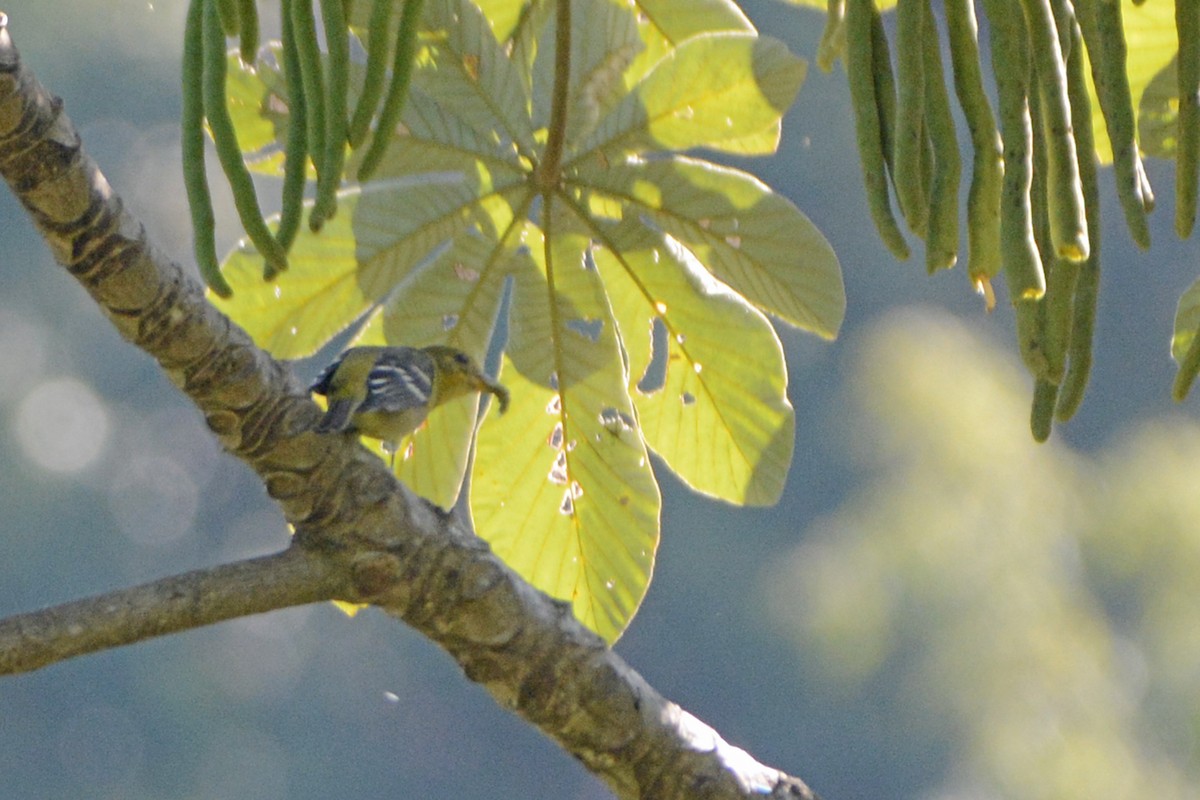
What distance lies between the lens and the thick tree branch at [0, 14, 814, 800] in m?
1.25

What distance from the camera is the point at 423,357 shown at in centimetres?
190

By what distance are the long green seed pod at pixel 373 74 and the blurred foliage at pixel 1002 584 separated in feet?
26.3

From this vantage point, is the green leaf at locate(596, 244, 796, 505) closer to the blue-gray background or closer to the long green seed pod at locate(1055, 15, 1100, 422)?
the long green seed pod at locate(1055, 15, 1100, 422)

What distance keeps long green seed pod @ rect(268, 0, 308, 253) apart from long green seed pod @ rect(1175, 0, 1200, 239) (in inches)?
27.7

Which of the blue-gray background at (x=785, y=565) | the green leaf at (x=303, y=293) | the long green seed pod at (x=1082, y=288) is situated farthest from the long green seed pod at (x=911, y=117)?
the blue-gray background at (x=785, y=565)

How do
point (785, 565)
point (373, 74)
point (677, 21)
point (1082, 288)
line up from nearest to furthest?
point (1082, 288)
point (373, 74)
point (677, 21)
point (785, 565)

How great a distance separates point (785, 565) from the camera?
10117mm

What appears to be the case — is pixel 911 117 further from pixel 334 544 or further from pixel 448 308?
pixel 448 308

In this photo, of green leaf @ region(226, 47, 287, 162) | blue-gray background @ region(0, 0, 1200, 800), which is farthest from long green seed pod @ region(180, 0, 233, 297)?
blue-gray background @ region(0, 0, 1200, 800)

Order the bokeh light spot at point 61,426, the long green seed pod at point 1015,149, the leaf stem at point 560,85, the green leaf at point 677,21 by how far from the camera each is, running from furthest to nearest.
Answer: the bokeh light spot at point 61,426
the green leaf at point 677,21
the leaf stem at point 560,85
the long green seed pod at point 1015,149

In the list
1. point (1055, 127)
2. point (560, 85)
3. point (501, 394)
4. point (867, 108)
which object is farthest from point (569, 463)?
point (1055, 127)

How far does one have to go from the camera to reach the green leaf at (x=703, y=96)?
1790 mm

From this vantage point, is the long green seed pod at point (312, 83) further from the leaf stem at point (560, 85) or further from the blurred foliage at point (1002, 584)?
the blurred foliage at point (1002, 584)

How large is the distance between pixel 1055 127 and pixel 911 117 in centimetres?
11
